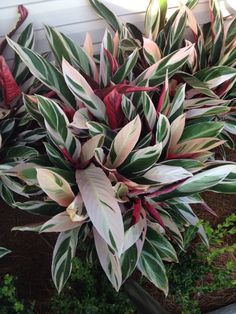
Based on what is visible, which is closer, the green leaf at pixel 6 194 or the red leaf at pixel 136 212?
the red leaf at pixel 136 212

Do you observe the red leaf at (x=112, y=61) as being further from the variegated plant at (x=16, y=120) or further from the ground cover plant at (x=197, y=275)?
the ground cover plant at (x=197, y=275)

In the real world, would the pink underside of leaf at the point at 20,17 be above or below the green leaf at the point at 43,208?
above

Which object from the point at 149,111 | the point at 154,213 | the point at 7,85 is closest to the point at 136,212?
the point at 154,213

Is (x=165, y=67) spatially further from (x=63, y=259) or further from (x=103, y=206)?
(x=63, y=259)

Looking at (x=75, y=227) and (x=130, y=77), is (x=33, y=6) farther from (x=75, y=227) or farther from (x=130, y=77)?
(x=75, y=227)

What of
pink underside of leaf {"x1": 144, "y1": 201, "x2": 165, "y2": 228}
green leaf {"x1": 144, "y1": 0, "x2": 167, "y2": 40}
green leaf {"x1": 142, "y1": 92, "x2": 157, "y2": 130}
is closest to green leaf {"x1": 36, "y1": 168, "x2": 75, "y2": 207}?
pink underside of leaf {"x1": 144, "y1": 201, "x2": 165, "y2": 228}

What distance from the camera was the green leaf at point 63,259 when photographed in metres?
1.25

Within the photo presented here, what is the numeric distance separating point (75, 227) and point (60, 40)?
0.61 m

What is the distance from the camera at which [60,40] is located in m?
1.41

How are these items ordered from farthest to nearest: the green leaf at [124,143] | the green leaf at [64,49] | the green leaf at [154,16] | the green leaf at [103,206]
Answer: the green leaf at [154,16] < the green leaf at [64,49] < the green leaf at [124,143] < the green leaf at [103,206]

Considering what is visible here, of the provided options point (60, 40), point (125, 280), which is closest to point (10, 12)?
point (60, 40)

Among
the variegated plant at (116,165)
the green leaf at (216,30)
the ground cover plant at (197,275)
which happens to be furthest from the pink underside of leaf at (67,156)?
the green leaf at (216,30)

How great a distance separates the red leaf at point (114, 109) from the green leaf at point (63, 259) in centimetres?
36

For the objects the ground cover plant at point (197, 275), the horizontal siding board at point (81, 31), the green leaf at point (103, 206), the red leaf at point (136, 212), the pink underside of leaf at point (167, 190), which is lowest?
the ground cover plant at point (197, 275)
